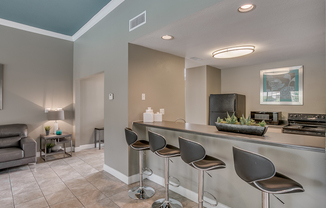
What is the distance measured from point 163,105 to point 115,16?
188cm

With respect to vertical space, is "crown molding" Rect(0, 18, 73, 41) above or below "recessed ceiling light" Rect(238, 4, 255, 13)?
above

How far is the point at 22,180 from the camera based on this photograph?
3248 millimetres

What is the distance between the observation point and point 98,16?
385 centimetres

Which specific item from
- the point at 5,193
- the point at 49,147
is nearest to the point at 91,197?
the point at 5,193

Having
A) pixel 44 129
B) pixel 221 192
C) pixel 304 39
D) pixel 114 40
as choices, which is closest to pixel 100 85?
pixel 44 129

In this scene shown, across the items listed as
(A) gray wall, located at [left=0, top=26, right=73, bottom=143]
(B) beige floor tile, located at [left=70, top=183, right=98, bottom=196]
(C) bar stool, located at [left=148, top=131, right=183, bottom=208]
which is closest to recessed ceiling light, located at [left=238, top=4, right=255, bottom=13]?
(C) bar stool, located at [left=148, top=131, right=183, bottom=208]

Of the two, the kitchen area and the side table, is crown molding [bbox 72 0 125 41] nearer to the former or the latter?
the kitchen area

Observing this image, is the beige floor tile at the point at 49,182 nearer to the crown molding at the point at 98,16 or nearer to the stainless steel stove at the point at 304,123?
the crown molding at the point at 98,16

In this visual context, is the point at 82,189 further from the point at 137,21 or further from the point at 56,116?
the point at 137,21

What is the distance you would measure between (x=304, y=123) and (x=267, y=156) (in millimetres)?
2894

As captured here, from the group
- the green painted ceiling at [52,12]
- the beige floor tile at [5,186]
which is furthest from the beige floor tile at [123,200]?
the green painted ceiling at [52,12]

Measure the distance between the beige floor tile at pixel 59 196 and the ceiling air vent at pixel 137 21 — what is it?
2.72m

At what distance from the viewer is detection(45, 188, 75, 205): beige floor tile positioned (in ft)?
8.45

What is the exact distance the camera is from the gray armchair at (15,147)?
3.52m
